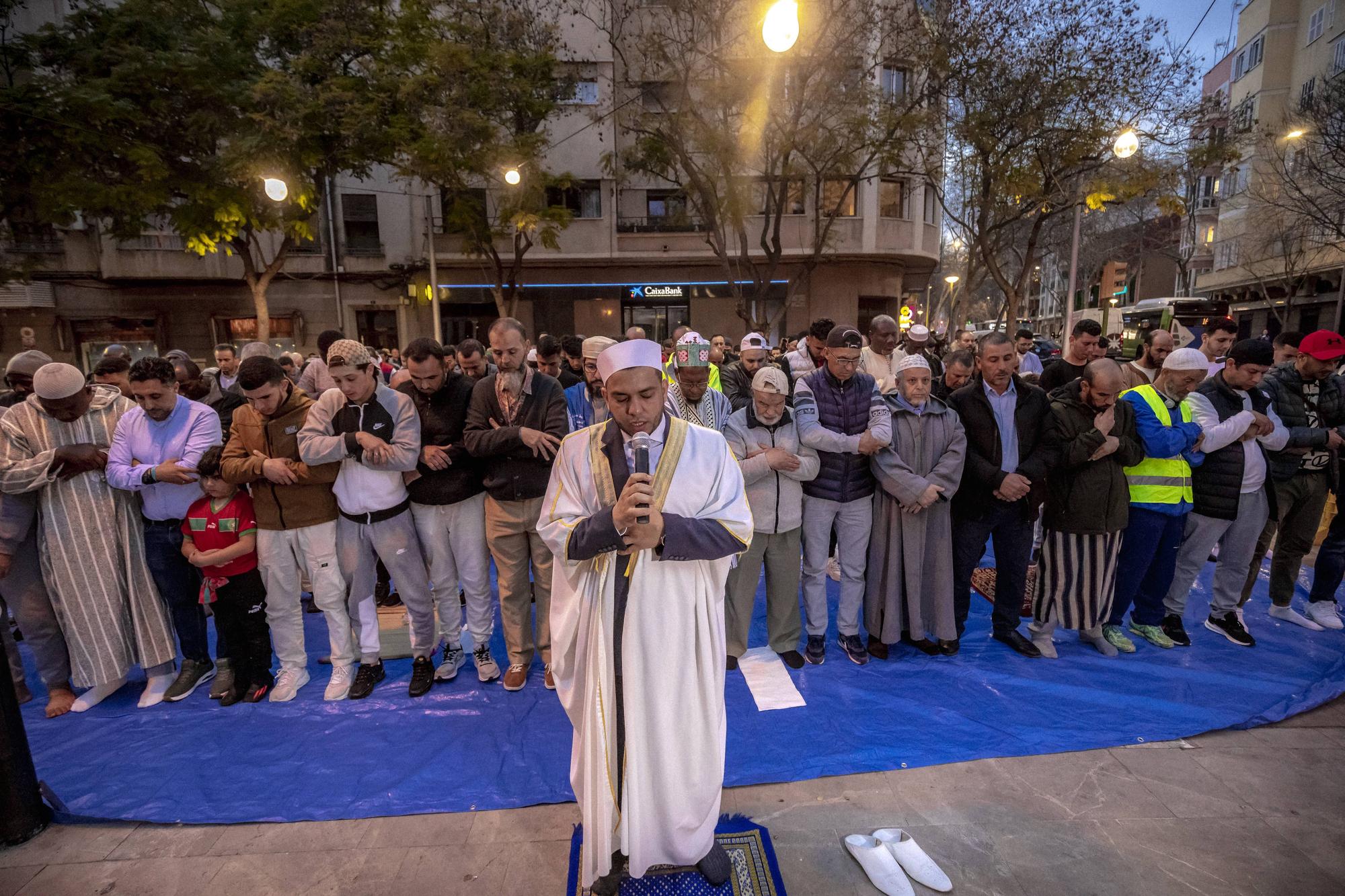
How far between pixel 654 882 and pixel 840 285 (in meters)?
23.8

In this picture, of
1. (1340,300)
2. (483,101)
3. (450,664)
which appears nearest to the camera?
(450,664)

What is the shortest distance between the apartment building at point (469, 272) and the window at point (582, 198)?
0.05 meters

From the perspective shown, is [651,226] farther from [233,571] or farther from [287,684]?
[287,684]

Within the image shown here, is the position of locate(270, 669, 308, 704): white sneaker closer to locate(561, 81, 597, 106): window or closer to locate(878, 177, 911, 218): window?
locate(561, 81, 597, 106): window

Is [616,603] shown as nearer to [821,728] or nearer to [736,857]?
[736,857]

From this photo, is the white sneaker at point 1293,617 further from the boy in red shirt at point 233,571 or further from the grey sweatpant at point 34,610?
the grey sweatpant at point 34,610

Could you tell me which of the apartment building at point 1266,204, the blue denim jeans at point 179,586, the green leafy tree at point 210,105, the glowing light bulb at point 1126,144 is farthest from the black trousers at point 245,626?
the apartment building at point 1266,204

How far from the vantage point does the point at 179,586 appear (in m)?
4.46

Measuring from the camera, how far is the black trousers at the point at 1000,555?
483 centimetres

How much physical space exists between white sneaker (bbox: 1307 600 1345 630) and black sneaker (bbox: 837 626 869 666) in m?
3.65

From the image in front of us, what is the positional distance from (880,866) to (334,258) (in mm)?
26160

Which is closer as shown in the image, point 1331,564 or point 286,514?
point 286,514

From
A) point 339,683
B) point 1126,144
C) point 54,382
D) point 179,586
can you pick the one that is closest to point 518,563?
point 339,683

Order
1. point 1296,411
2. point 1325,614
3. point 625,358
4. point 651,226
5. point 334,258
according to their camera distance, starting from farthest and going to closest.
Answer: point 334,258 < point 651,226 < point 1325,614 < point 1296,411 < point 625,358
